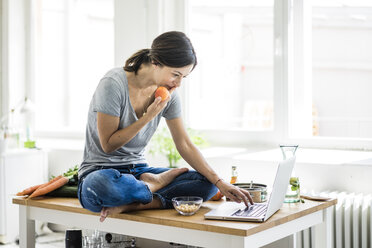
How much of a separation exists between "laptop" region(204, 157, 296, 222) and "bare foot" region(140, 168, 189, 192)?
0.25 metres

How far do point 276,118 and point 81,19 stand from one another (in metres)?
2.00

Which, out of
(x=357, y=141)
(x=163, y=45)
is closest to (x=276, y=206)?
(x=163, y=45)

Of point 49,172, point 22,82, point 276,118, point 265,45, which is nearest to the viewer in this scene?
point 276,118

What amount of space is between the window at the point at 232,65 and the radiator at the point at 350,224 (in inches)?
48.5

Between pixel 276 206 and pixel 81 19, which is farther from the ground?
pixel 81 19

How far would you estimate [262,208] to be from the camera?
6.82 feet

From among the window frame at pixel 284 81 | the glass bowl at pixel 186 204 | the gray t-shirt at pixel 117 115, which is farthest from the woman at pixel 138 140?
the window frame at pixel 284 81

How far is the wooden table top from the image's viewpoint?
6.04ft

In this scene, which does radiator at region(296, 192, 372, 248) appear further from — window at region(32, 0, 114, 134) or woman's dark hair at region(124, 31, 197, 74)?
window at region(32, 0, 114, 134)

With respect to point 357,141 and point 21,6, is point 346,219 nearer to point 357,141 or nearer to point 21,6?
point 357,141

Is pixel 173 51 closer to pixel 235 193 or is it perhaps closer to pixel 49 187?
pixel 235 193

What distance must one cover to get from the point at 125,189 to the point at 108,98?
1.18ft

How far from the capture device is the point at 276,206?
6.63 ft

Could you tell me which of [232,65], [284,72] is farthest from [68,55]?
[232,65]
